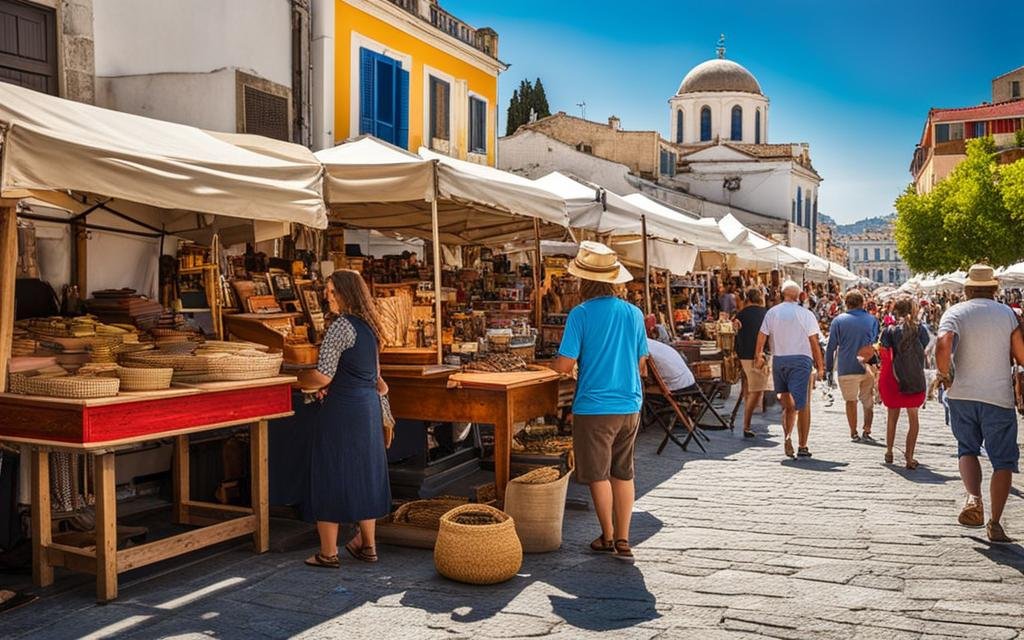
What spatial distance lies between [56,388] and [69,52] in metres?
5.02

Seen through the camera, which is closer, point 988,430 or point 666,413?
point 988,430

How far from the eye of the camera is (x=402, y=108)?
616 inches

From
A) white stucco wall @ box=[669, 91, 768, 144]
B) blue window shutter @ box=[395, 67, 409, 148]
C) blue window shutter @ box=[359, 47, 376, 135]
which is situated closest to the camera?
blue window shutter @ box=[359, 47, 376, 135]

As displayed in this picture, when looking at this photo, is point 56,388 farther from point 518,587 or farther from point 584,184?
point 584,184

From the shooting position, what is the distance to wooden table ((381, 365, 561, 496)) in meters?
6.80

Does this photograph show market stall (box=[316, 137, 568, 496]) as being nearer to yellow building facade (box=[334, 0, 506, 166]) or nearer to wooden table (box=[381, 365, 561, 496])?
wooden table (box=[381, 365, 561, 496])

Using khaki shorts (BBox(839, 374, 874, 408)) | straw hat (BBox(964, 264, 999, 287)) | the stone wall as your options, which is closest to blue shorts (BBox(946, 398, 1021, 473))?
straw hat (BBox(964, 264, 999, 287))

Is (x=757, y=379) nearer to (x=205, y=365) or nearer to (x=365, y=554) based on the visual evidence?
(x=365, y=554)

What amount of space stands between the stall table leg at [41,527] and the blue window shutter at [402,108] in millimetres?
10949

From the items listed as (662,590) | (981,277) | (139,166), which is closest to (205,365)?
(139,166)

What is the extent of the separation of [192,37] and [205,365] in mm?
6186

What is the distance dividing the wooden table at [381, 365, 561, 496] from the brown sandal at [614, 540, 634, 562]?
1047 mm

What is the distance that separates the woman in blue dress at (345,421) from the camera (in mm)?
5652

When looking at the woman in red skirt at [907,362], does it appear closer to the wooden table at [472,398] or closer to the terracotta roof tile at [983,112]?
the wooden table at [472,398]
